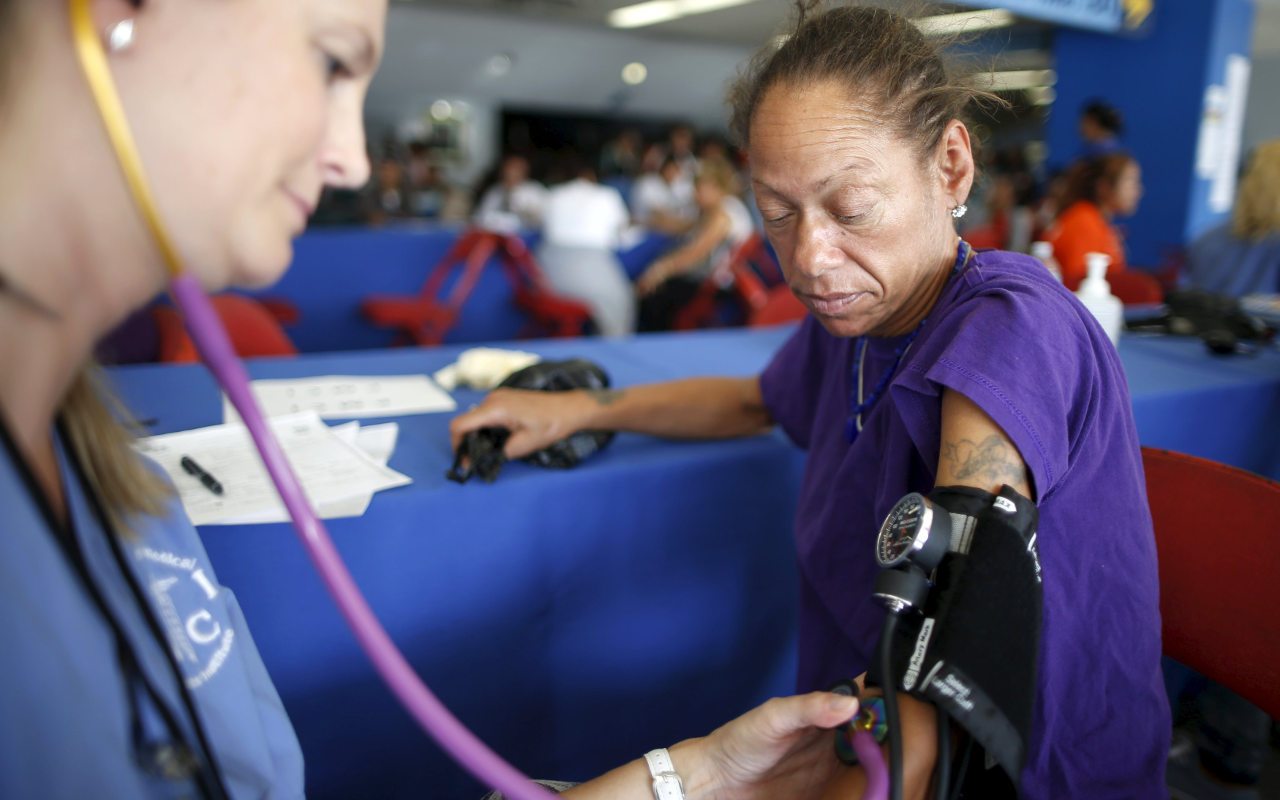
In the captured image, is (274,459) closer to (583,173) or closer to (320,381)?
(320,381)

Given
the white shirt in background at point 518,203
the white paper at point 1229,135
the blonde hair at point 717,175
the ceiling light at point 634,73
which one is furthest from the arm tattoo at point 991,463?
the ceiling light at point 634,73

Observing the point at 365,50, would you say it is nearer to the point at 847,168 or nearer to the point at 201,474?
the point at 847,168

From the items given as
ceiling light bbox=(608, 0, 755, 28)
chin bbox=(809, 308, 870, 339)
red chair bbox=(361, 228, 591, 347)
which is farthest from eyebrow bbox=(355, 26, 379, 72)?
ceiling light bbox=(608, 0, 755, 28)

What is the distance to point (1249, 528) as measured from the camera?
3.23 ft

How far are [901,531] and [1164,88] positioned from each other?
6258mm

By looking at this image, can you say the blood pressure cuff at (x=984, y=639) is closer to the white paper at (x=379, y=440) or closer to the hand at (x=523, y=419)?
the hand at (x=523, y=419)

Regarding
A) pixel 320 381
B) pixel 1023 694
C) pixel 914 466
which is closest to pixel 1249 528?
pixel 914 466

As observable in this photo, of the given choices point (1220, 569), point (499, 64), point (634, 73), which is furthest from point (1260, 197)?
point (634, 73)

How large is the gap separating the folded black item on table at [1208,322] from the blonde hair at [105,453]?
2.21 meters

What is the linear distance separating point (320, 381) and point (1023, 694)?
1341mm

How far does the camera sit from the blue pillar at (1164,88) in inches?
213

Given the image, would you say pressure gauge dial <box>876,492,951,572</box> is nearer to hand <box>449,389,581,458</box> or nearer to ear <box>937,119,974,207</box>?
ear <box>937,119,974,207</box>

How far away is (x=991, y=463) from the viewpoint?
0.71m

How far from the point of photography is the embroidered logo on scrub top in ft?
2.00
